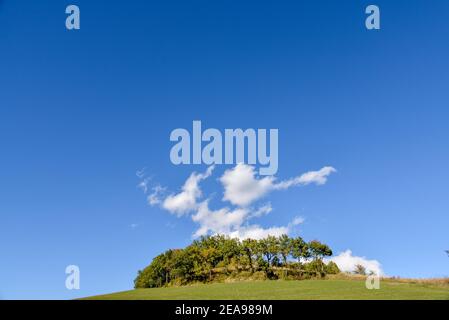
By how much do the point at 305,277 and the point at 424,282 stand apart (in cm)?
3099

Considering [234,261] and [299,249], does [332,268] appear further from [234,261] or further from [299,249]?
[234,261]

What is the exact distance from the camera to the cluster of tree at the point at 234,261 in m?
83.6

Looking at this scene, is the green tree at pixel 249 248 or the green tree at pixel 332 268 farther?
the green tree at pixel 249 248

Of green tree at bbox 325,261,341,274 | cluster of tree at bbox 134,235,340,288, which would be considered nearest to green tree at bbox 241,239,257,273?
cluster of tree at bbox 134,235,340,288

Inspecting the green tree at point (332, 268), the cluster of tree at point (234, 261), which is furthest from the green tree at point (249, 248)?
the green tree at point (332, 268)

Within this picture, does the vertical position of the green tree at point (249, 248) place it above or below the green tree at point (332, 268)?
above

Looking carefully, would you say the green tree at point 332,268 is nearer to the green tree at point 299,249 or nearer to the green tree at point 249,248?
the green tree at point 299,249

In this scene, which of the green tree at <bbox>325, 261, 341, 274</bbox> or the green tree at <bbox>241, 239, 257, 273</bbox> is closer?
the green tree at <bbox>325, 261, 341, 274</bbox>

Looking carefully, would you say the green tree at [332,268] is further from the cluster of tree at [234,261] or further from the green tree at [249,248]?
the green tree at [249,248]

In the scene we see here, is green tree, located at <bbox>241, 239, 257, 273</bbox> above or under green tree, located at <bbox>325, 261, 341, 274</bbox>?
above

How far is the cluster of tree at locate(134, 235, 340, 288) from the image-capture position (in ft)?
274

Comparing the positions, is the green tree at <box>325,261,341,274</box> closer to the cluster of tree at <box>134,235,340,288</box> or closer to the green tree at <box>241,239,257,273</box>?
the cluster of tree at <box>134,235,340,288</box>

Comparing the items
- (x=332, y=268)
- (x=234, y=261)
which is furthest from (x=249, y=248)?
(x=332, y=268)

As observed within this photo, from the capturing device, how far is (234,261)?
8569 cm
